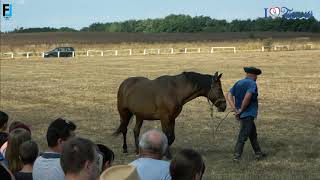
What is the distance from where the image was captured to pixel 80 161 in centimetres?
392

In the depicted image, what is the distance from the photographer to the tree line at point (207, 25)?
483ft

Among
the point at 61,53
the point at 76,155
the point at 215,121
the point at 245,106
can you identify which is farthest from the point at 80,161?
the point at 61,53

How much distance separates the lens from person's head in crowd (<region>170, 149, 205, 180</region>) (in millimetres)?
4574

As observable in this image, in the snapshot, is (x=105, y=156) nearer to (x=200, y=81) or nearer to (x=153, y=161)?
(x=153, y=161)

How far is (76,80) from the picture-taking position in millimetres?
34719

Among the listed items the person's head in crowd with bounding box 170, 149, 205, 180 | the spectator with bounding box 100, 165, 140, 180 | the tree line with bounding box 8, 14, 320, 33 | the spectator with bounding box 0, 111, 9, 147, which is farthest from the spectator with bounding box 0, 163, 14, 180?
the tree line with bounding box 8, 14, 320, 33

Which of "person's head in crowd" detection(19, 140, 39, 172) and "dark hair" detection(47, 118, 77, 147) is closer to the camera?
"person's head in crowd" detection(19, 140, 39, 172)

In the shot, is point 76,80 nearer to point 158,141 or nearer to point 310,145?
point 310,145

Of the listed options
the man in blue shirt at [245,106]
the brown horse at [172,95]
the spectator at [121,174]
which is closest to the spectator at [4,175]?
the spectator at [121,174]

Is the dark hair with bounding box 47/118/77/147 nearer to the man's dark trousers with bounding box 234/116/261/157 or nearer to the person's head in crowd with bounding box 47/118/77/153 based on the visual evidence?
the person's head in crowd with bounding box 47/118/77/153

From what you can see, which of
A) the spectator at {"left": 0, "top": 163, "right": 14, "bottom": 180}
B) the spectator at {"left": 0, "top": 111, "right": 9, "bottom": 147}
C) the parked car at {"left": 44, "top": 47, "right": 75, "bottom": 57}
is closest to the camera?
the spectator at {"left": 0, "top": 163, "right": 14, "bottom": 180}

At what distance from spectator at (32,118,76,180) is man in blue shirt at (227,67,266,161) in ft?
18.8

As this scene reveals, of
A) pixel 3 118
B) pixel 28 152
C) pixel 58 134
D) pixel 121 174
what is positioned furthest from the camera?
pixel 3 118

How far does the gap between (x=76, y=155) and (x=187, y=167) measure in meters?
0.98
